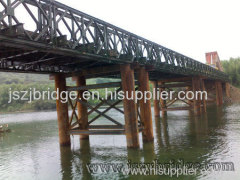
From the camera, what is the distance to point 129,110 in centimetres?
1358

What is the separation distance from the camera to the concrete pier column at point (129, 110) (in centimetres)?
1344

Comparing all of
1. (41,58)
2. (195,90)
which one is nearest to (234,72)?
(195,90)

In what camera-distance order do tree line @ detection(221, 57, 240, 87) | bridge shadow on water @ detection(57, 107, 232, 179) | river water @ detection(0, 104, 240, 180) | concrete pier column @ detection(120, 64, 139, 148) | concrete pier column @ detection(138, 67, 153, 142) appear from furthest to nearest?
1. tree line @ detection(221, 57, 240, 87)
2. concrete pier column @ detection(138, 67, 153, 142)
3. concrete pier column @ detection(120, 64, 139, 148)
4. bridge shadow on water @ detection(57, 107, 232, 179)
5. river water @ detection(0, 104, 240, 180)

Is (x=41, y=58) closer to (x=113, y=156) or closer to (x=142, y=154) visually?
(x=113, y=156)

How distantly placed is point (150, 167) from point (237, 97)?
5410cm

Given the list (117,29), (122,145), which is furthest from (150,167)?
(117,29)

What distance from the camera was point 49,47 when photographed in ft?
28.3

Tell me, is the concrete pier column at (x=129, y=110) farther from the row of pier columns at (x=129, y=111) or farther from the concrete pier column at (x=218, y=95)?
the concrete pier column at (x=218, y=95)

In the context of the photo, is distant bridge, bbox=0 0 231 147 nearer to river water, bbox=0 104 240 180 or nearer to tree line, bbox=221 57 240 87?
river water, bbox=0 104 240 180

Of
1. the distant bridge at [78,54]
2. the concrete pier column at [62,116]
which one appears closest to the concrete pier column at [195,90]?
the distant bridge at [78,54]

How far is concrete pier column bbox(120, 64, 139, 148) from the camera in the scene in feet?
44.1

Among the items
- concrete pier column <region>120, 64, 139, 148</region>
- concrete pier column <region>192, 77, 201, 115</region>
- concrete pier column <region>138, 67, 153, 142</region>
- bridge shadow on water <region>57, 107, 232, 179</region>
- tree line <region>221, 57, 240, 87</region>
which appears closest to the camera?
bridge shadow on water <region>57, 107, 232, 179</region>

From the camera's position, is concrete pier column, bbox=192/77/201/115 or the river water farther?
concrete pier column, bbox=192/77/201/115

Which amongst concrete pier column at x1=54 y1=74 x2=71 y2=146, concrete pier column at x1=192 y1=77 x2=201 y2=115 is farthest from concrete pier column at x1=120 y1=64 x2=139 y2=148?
concrete pier column at x1=192 y1=77 x2=201 y2=115
